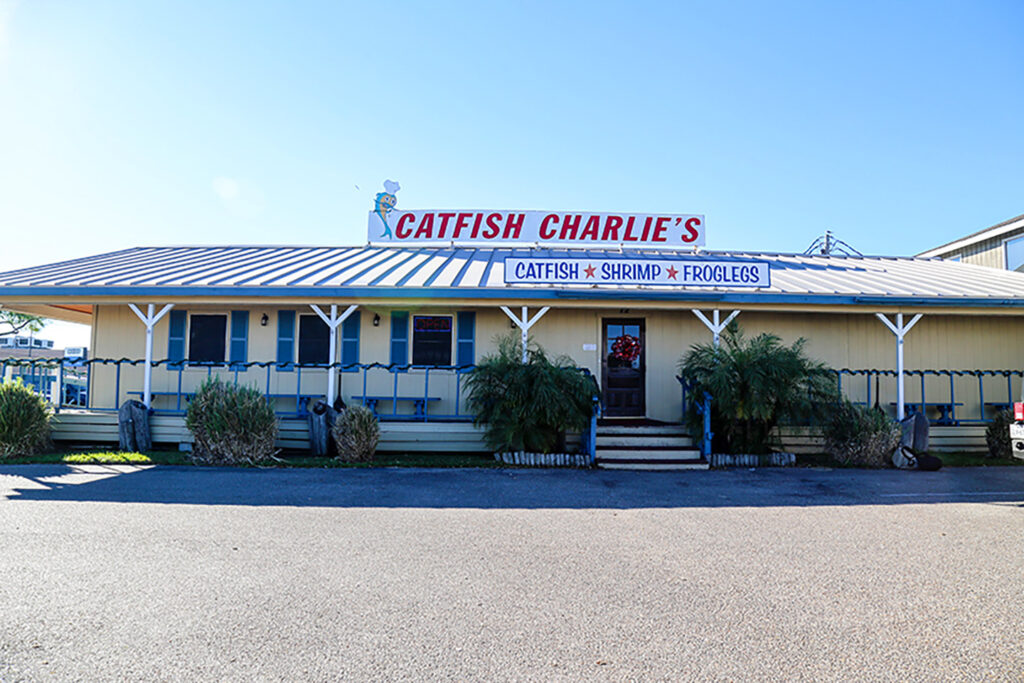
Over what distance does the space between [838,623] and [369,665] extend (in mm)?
2601

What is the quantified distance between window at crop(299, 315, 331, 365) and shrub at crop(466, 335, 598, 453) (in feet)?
14.0

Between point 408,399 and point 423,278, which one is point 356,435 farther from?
point 423,278

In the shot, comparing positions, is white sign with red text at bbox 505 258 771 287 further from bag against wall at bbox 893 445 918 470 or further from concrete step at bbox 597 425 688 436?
bag against wall at bbox 893 445 918 470

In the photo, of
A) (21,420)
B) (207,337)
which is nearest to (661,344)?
(207,337)

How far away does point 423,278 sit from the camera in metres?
12.4

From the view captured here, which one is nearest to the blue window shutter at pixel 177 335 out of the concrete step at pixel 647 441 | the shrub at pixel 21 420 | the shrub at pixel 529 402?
the shrub at pixel 21 420

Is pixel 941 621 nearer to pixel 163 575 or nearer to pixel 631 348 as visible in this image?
pixel 163 575

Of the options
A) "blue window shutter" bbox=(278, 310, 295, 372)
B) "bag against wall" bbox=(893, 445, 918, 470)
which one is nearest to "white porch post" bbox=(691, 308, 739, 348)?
"bag against wall" bbox=(893, 445, 918, 470)

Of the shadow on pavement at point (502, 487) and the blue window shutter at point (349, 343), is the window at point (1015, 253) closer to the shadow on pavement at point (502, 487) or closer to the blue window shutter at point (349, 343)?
the shadow on pavement at point (502, 487)

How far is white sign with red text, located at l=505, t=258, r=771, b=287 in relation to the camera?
38.4 feet

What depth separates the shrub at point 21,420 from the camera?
10.3m

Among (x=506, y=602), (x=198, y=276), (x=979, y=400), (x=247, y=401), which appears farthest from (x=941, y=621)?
(x=198, y=276)

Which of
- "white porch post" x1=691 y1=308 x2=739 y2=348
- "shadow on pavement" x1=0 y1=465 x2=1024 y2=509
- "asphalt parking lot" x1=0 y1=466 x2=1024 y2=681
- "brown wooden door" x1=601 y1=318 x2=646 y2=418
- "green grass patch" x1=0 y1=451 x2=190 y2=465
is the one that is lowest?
"asphalt parking lot" x1=0 y1=466 x2=1024 y2=681

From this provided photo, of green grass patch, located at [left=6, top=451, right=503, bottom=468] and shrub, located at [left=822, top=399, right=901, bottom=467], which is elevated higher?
shrub, located at [left=822, top=399, right=901, bottom=467]
